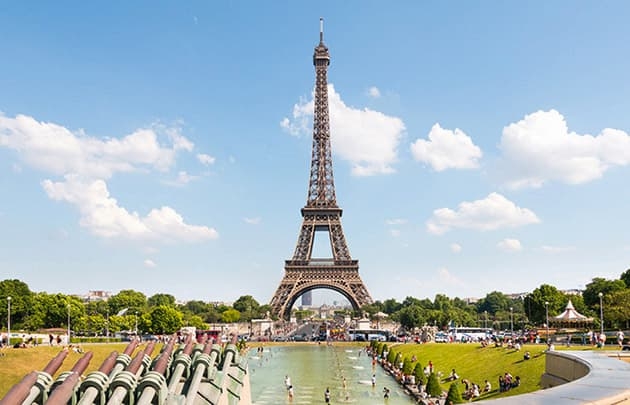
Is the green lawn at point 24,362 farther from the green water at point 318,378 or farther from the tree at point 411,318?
the tree at point 411,318

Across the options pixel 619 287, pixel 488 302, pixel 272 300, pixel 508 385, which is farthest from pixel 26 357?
pixel 488 302

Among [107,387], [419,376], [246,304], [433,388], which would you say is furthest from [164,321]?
[246,304]

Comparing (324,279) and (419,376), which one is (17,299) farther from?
(419,376)

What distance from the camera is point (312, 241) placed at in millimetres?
110562

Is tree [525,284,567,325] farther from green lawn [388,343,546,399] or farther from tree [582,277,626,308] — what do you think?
green lawn [388,343,546,399]

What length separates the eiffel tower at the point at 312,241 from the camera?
106375 millimetres

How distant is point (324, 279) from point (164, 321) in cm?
3056

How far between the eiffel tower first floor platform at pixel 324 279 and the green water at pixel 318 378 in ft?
86.6

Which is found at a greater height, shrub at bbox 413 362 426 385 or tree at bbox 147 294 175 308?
tree at bbox 147 294 175 308

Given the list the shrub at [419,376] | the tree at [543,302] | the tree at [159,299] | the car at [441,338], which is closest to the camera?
the shrub at [419,376]

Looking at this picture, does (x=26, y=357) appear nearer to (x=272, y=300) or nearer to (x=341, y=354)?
(x=341, y=354)

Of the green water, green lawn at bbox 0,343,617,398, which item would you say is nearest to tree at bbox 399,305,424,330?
the green water

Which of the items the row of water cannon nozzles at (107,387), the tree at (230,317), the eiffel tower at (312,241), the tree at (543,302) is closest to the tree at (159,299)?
the tree at (230,317)

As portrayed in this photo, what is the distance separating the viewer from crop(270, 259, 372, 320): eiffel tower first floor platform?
10619 centimetres
